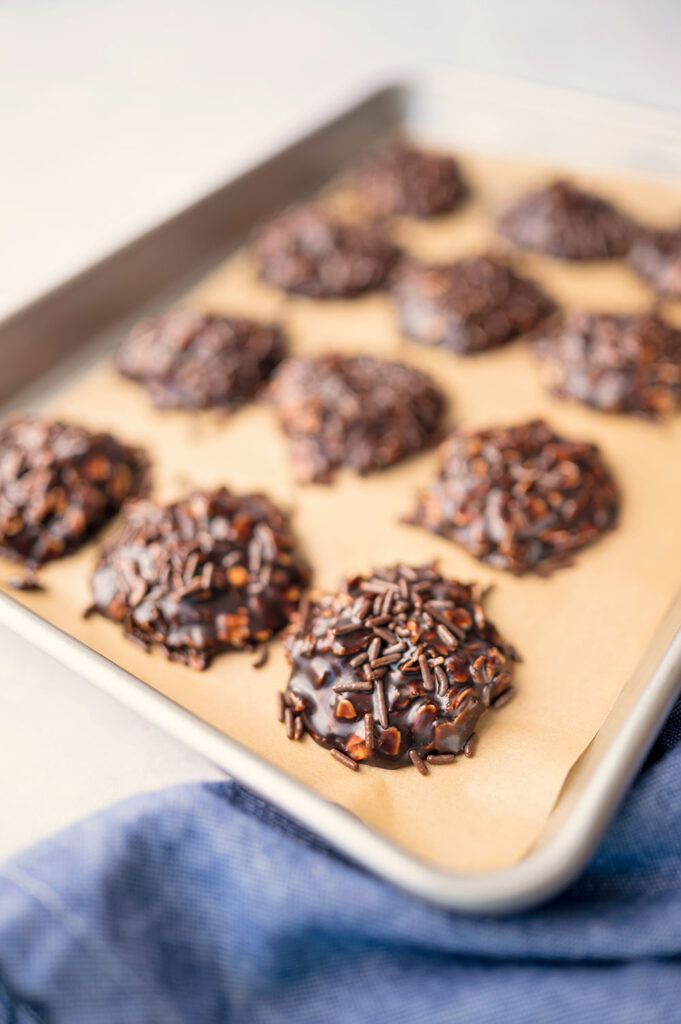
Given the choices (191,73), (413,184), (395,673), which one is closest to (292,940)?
(395,673)

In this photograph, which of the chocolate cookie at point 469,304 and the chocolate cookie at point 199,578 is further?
the chocolate cookie at point 469,304

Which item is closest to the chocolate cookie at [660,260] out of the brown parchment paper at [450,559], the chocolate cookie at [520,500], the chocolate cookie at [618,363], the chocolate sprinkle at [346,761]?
the brown parchment paper at [450,559]

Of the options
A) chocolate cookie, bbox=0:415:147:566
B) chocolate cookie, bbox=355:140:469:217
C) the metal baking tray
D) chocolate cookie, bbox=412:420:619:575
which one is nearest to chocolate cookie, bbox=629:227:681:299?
the metal baking tray

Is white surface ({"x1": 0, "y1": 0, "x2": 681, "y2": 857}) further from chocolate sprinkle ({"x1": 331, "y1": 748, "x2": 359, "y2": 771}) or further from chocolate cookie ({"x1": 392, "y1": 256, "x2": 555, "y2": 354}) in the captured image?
chocolate sprinkle ({"x1": 331, "y1": 748, "x2": 359, "y2": 771})

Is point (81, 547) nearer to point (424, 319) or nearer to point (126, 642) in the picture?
point (126, 642)

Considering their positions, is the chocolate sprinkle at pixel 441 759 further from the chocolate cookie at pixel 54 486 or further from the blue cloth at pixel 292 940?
the chocolate cookie at pixel 54 486

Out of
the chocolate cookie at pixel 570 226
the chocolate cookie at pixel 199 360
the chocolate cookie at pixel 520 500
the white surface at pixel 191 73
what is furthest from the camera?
the white surface at pixel 191 73
